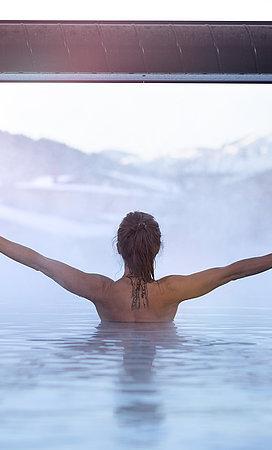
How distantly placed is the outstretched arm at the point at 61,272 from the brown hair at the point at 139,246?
15cm

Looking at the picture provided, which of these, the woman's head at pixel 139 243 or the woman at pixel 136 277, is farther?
the woman's head at pixel 139 243

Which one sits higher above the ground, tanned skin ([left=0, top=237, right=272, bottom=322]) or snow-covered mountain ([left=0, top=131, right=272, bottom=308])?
snow-covered mountain ([left=0, top=131, right=272, bottom=308])

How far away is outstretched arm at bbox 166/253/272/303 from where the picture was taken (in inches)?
182

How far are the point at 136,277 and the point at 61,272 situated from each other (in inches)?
15.1

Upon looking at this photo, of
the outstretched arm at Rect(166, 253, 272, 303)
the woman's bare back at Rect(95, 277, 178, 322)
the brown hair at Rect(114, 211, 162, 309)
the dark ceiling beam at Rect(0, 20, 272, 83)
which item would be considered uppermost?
the dark ceiling beam at Rect(0, 20, 272, 83)

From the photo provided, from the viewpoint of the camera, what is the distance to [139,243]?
4875 millimetres

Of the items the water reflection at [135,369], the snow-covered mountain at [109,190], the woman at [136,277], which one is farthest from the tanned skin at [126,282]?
the snow-covered mountain at [109,190]

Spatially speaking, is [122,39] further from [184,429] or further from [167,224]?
[167,224]

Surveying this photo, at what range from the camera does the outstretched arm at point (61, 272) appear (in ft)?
15.2

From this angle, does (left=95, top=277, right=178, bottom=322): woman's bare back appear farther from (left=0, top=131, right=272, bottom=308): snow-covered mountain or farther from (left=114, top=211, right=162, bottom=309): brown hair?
(left=0, top=131, right=272, bottom=308): snow-covered mountain

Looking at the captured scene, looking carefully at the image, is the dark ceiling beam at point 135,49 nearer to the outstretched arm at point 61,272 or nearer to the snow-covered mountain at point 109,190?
the outstretched arm at point 61,272

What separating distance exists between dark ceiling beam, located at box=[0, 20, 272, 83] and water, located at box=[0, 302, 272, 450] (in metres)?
2.55

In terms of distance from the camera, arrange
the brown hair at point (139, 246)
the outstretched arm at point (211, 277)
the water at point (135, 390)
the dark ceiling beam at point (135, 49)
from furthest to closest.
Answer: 1. the dark ceiling beam at point (135, 49)
2. the brown hair at point (139, 246)
3. the outstretched arm at point (211, 277)
4. the water at point (135, 390)

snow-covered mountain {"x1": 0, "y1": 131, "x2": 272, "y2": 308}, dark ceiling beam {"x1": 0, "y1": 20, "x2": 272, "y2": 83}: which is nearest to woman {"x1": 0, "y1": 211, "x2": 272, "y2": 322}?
dark ceiling beam {"x1": 0, "y1": 20, "x2": 272, "y2": 83}
